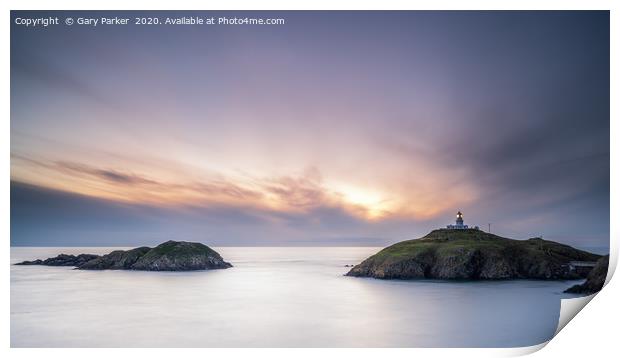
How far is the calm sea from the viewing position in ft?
31.9

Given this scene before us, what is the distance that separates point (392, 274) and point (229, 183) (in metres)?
9.98

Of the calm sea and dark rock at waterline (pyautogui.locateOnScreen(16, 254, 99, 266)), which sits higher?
the calm sea

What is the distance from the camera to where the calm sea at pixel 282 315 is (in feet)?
31.9

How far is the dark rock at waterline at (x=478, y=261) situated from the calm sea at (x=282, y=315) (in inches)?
83.5

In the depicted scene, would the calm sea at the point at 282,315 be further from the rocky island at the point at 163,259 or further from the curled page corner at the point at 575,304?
the rocky island at the point at 163,259

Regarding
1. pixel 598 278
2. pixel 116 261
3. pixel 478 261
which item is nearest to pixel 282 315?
pixel 598 278

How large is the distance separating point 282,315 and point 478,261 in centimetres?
1225

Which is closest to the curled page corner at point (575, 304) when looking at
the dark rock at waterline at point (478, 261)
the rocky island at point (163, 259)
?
the dark rock at waterline at point (478, 261)

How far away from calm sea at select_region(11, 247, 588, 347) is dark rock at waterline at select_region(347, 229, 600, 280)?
2122mm

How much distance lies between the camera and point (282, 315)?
11.8m

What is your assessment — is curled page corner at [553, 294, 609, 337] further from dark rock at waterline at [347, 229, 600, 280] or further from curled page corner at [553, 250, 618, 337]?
dark rock at waterline at [347, 229, 600, 280]

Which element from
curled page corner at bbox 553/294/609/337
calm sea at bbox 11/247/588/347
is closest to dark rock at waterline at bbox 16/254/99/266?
calm sea at bbox 11/247/588/347

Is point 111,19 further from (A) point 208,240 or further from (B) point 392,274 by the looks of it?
(B) point 392,274
